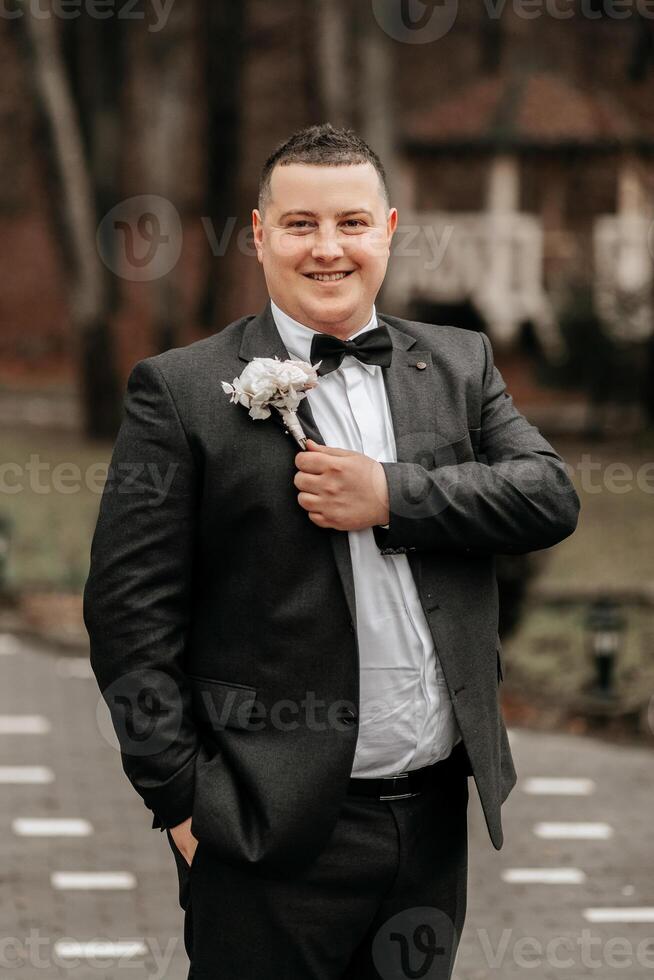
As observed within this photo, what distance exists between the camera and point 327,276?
3.45 metres

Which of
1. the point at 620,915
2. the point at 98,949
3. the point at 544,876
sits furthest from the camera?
the point at 544,876

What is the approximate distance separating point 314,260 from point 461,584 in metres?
0.75

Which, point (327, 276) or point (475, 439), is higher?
point (327, 276)

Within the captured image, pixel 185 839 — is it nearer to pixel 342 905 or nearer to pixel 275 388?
pixel 342 905

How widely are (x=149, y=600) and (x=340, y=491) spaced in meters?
0.45

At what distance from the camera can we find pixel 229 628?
11.3 feet

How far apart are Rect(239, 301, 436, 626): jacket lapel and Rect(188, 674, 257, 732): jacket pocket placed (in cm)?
44

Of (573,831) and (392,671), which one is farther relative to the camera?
(573,831)

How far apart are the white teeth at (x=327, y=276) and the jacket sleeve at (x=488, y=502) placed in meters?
0.40

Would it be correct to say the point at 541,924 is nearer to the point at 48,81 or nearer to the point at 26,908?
the point at 26,908

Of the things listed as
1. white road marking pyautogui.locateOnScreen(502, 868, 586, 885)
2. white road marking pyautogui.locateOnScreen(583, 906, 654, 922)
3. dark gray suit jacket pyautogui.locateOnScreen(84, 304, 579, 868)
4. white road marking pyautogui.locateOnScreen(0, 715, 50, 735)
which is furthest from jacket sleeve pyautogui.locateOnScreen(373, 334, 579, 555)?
white road marking pyautogui.locateOnScreen(0, 715, 50, 735)

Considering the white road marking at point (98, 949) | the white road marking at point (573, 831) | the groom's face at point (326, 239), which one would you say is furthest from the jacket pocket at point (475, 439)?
the white road marking at point (573, 831)

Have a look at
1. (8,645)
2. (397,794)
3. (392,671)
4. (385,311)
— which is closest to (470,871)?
(397,794)

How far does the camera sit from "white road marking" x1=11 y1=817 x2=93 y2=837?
24.8 feet
